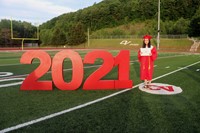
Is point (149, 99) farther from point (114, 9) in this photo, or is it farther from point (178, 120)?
point (114, 9)

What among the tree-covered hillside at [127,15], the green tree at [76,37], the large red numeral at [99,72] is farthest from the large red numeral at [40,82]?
the tree-covered hillside at [127,15]

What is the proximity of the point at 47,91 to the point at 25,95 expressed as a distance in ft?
2.24

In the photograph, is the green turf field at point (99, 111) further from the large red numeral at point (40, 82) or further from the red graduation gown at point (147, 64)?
the red graduation gown at point (147, 64)

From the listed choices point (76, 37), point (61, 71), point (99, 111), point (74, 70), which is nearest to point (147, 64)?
point (74, 70)

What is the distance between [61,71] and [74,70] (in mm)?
347

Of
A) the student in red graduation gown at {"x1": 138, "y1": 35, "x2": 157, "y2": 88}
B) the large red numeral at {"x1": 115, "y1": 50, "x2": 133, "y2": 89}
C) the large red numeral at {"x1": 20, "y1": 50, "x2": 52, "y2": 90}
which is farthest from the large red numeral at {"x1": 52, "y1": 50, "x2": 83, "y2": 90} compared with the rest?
the student in red graduation gown at {"x1": 138, "y1": 35, "x2": 157, "y2": 88}

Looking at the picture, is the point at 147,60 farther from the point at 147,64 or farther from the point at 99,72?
the point at 99,72

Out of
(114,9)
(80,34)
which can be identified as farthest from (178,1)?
(80,34)

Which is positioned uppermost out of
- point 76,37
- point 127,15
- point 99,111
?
point 127,15

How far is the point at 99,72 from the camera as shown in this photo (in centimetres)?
666

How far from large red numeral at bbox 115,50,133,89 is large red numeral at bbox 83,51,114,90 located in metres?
0.21

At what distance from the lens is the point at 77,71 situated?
6.60 metres

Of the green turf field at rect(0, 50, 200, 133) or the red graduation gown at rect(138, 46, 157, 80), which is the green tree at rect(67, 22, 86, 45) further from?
the green turf field at rect(0, 50, 200, 133)

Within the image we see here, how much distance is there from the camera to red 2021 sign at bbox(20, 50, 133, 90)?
650cm
